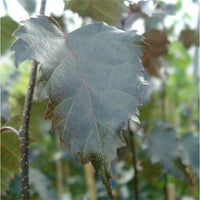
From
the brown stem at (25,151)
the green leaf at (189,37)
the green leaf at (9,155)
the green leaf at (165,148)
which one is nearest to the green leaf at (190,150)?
the green leaf at (165,148)

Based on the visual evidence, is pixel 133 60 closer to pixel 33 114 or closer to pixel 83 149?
pixel 83 149

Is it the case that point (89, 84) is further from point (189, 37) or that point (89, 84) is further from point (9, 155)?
point (189, 37)

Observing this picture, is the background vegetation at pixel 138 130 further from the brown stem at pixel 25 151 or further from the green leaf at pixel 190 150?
the brown stem at pixel 25 151

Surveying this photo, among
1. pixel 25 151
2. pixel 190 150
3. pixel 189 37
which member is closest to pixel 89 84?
pixel 25 151

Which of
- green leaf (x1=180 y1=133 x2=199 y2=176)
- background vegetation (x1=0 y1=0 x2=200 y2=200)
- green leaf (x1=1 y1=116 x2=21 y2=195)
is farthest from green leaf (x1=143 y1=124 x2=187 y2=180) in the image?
green leaf (x1=1 y1=116 x2=21 y2=195)

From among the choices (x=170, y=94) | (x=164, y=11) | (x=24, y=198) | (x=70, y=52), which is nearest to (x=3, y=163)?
(x=24, y=198)

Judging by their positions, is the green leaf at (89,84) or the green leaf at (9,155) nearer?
the green leaf at (89,84)

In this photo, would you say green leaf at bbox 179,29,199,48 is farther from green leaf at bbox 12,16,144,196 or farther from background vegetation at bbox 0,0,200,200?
green leaf at bbox 12,16,144,196
